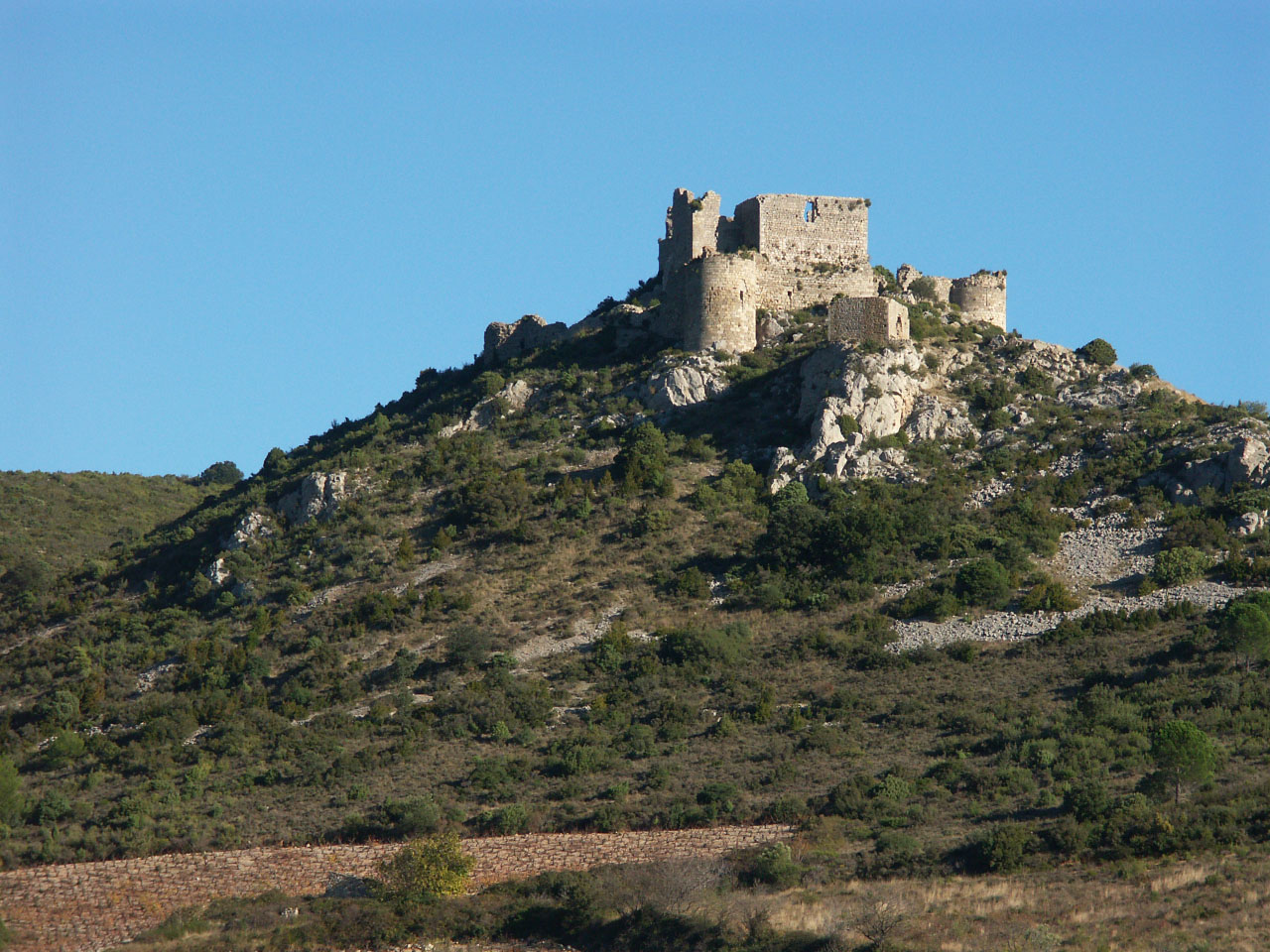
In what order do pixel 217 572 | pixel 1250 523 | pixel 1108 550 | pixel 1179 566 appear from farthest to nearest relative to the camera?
pixel 217 572, pixel 1108 550, pixel 1250 523, pixel 1179 566

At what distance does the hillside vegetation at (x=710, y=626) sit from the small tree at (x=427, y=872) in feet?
10.2

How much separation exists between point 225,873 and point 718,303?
34.0 m

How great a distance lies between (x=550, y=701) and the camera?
50594 millimetres

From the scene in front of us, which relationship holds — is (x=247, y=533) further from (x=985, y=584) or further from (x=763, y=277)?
(x=985, y=584)

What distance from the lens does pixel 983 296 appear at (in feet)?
240

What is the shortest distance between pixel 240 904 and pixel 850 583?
24.1m

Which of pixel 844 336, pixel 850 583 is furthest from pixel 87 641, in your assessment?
pixel 844 336

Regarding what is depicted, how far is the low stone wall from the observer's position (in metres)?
39.5

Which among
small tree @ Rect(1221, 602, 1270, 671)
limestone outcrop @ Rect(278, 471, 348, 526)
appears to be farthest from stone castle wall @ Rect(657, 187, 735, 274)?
small tree @ Rect(1221, 602, 1270, 671)

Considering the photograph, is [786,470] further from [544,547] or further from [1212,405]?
[1212,405]

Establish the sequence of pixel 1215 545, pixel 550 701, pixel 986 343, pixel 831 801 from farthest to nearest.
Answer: pixel 986 343 < pixel 1215 545 < pixel 550 701 < pixel 831 801

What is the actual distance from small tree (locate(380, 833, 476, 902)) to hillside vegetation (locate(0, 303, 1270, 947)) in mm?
3121

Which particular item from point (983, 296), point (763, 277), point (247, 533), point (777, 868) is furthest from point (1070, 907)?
point (983, 296)

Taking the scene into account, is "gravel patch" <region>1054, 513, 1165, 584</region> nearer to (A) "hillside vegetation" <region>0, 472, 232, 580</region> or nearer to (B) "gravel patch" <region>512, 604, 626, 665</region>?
(B) "gravel patch" <region>512, 604, 626, 665</region>
